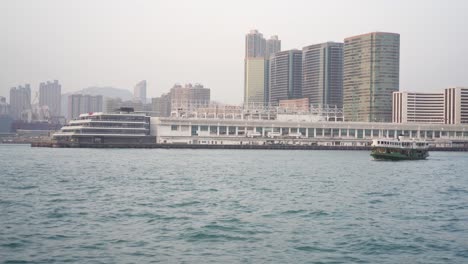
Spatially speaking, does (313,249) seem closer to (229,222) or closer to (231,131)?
(229,222)

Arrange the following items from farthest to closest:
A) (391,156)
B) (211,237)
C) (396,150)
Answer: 1. (396,150)
2. (391,156)
3. (211,237)

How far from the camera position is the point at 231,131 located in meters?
151

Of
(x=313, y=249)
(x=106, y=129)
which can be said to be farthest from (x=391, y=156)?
(x=106, y=129)

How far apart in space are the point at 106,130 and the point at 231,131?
3199 cm

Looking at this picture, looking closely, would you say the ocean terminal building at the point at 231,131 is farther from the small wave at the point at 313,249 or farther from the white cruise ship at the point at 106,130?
the small wave at the point at 313,249

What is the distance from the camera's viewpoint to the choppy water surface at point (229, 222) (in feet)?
63.5

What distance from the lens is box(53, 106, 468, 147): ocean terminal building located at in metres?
135

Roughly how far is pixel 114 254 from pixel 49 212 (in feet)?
30.1

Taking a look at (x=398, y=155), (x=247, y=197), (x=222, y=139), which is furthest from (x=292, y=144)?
(x=247, y=197)

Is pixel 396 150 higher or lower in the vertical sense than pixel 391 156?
higher

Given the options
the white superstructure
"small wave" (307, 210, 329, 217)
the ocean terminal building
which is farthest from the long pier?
"small wave" (307, 210, 329, 217)

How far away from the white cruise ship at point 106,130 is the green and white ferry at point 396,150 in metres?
66.7

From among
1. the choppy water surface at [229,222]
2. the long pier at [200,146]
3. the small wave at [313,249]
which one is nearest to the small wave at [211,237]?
the choppy water surface at [229,222]

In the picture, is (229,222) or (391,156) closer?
(229,222)
